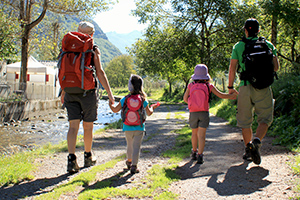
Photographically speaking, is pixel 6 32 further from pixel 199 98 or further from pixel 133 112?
pixel 199 98

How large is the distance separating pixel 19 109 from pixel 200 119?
56.3 ft

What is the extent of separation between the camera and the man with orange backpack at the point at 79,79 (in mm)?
3969

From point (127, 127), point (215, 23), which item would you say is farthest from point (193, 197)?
point (215, 23)

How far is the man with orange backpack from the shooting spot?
397 centimetres

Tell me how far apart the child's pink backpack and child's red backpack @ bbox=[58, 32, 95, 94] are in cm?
189

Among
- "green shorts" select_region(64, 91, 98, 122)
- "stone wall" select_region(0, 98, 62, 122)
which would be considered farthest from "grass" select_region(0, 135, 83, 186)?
"stone wall" select_region(0, 98, 62, 122)

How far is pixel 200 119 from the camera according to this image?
4863 millimetres

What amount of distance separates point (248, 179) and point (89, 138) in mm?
2473

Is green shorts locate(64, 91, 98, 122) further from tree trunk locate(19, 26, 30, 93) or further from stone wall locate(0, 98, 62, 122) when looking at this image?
tree trunk locate(19, 26, 30, 93)

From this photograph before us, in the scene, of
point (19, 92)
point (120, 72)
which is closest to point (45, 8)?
point (19, 92)

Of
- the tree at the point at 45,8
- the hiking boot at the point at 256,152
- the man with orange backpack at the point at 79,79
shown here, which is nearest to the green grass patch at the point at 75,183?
the man with orange backpack at the point at 79,79

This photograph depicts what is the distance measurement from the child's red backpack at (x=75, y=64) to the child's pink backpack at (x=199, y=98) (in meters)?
1.89

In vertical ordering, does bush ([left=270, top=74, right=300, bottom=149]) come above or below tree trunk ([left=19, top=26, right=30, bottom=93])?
below

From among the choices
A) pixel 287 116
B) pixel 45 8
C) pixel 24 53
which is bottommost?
pixel 287 116
